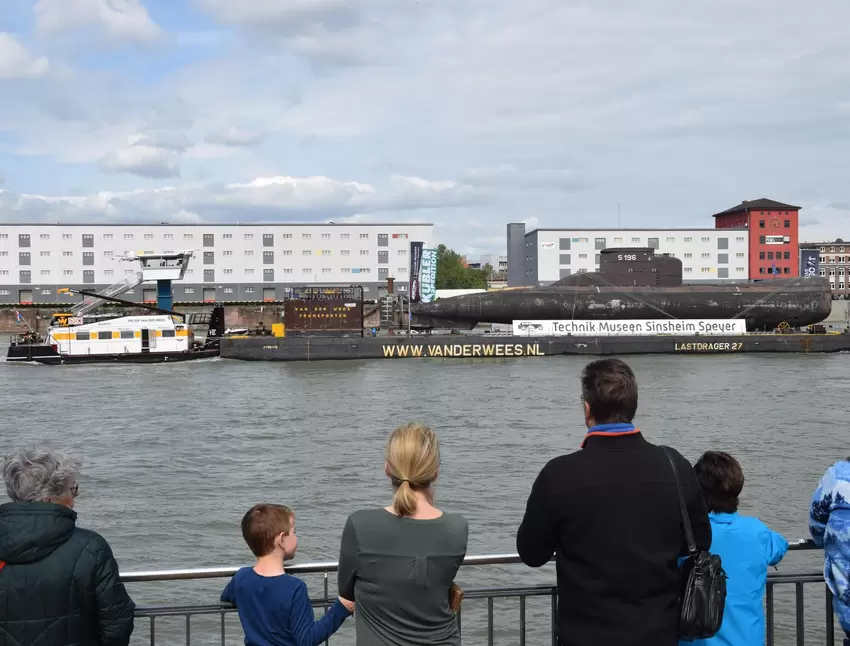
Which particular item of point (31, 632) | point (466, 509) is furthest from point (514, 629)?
point (31, 632)

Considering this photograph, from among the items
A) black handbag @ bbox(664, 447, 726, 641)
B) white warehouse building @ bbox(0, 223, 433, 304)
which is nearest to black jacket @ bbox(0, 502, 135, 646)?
black handbag @ bbox(664, 447, 726, 641)

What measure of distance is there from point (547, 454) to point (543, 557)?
1599 cm

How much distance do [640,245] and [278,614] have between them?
91556 mm

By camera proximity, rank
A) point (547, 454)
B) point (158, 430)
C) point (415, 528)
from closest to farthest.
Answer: point (415, 528) < point (547, 454) < point (158, 430)

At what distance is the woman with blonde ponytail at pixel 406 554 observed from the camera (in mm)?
3693

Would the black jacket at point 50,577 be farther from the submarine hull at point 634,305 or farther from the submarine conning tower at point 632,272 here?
the submarine conning tower at point 632,272

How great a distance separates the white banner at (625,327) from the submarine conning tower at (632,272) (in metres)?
4.48

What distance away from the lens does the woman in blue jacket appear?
4.24m

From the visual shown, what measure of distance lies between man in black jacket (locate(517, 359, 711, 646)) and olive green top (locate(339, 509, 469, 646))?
45cm

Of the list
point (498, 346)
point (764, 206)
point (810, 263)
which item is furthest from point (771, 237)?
point (498, 346)

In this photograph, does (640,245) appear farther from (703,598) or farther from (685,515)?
(703,598)

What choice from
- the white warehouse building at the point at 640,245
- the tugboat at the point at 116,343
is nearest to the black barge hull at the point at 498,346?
the tugboat at the point at 116,343

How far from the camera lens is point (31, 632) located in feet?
12.5

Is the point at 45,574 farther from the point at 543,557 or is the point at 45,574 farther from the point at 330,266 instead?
the point at 330,266
